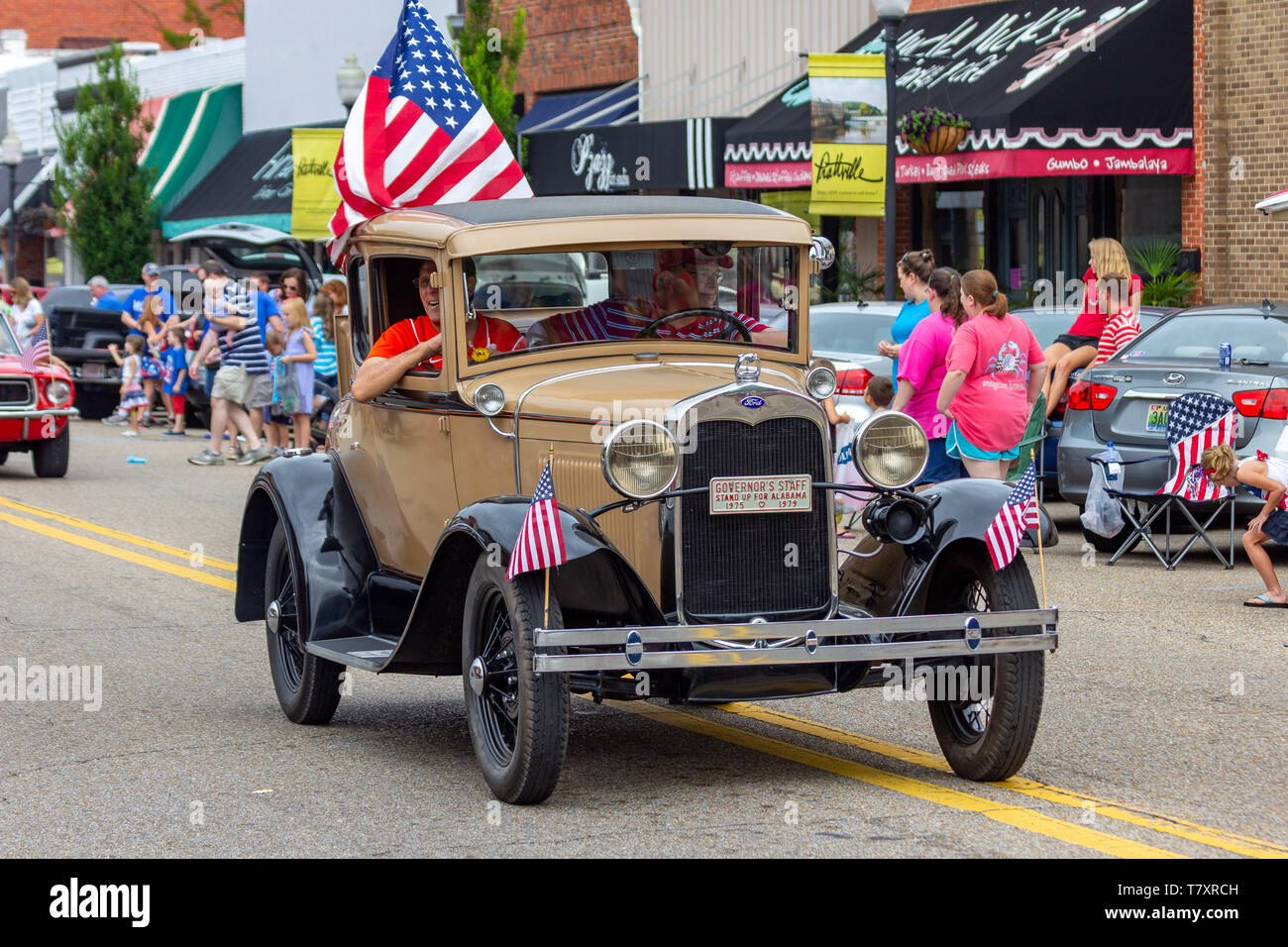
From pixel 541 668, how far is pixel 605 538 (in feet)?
1.74

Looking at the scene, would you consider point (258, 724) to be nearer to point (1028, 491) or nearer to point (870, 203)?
point (1028, 491)

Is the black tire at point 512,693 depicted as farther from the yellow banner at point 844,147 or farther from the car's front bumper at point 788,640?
the yellow banner at point 844,147

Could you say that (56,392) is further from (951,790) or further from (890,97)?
(951,790)

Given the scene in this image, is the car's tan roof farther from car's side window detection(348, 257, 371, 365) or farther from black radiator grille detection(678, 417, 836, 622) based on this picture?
black radiator grille detection(678, 417, 836, 622)

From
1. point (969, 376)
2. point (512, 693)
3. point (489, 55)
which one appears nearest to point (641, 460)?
point (512, 693)

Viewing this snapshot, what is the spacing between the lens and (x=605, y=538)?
6152 millimetres

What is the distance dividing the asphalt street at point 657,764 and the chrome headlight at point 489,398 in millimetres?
1291

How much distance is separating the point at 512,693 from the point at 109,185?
118 ft

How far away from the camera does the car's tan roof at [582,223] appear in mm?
6984

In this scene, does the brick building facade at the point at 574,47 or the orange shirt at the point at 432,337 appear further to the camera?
the brick building facade at the point at 574,47

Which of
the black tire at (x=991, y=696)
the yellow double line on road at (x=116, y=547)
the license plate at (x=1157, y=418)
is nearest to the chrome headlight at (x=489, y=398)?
the black tire at (x=991, y=696)

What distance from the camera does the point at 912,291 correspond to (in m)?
11.8

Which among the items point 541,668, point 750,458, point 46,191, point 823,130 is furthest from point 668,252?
point 46,191

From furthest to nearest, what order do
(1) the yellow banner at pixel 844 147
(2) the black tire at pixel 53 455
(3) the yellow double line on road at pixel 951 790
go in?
(1) the yellow banner at pixel 844 147 < (2) the black tire at pixel 53 455 < (3) the yellow double line on road at pixel 951 790
